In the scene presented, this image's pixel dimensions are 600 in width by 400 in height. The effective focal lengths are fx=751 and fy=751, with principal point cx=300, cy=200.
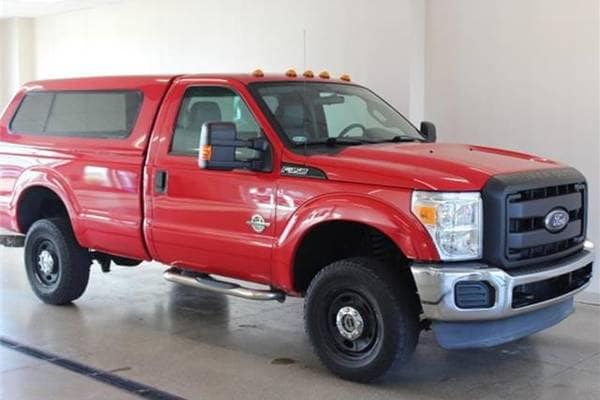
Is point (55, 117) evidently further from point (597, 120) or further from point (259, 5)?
point (597, 120)

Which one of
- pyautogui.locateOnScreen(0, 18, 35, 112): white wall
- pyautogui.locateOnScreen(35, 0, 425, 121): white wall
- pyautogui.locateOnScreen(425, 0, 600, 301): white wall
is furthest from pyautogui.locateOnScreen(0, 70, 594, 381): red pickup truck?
pyautogui.locateOnScreen(0, 18, 35, 112): white wall

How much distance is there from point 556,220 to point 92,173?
11.7 ft

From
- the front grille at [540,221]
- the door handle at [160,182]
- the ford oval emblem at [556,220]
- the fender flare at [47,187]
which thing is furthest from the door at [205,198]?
the ford oval emblem at [556,220]

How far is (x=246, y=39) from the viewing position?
1008 cm

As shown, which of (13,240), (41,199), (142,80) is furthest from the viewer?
(13,240)

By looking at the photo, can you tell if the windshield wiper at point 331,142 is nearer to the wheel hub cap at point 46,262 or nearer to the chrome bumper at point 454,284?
the chrome bumper at point 454,284

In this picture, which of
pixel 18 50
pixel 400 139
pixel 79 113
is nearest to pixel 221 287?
pixel 400 139

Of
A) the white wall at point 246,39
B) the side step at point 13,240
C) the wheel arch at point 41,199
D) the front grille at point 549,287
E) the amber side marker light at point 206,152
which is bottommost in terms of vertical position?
the side step at point 13,240

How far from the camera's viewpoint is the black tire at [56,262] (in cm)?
643

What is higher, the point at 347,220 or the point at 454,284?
the point at 347,220

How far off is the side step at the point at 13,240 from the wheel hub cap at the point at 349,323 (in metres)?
3.67

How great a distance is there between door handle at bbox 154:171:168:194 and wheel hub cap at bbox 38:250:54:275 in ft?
5.35

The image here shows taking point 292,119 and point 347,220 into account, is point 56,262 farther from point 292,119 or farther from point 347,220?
point 347,220

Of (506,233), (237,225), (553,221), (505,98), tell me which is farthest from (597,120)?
(237,225)
